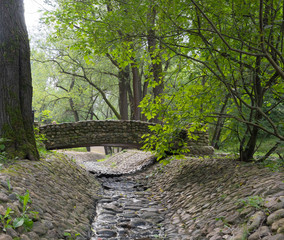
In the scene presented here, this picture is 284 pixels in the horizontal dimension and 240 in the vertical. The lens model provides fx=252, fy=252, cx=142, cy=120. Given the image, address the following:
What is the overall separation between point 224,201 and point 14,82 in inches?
180

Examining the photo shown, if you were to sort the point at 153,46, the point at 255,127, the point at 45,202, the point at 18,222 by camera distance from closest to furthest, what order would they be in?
the point at 18,222
the point at 45,202
the point at 153,46
the point at 255,127

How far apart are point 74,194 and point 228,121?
3.76m

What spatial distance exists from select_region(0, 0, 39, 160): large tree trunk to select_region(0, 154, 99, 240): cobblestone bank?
47 centimetres

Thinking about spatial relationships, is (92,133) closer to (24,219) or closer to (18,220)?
(24,219)

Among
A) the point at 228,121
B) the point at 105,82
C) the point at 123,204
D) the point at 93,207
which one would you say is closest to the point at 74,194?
the point at 93,207

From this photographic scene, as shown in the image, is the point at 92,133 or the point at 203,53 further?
the point at 92,133

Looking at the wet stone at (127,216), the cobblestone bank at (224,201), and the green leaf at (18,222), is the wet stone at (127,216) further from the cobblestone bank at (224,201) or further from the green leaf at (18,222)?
the green leaf at (18,222)

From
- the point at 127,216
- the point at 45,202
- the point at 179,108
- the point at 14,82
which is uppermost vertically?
the point at 14,82

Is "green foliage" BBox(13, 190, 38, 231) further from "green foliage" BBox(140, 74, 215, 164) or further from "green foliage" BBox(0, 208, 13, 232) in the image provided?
"green foliage" BBox(140, 74, 215, 164)

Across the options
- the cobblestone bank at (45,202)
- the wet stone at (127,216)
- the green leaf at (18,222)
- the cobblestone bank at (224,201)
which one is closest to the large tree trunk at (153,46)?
the cobblestone bank at (224,201)

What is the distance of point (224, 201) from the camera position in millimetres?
3967

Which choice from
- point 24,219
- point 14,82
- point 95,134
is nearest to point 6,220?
point 24,219

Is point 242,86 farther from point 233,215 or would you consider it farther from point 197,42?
point 233,215

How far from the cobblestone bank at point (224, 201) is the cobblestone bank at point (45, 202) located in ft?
5.26
